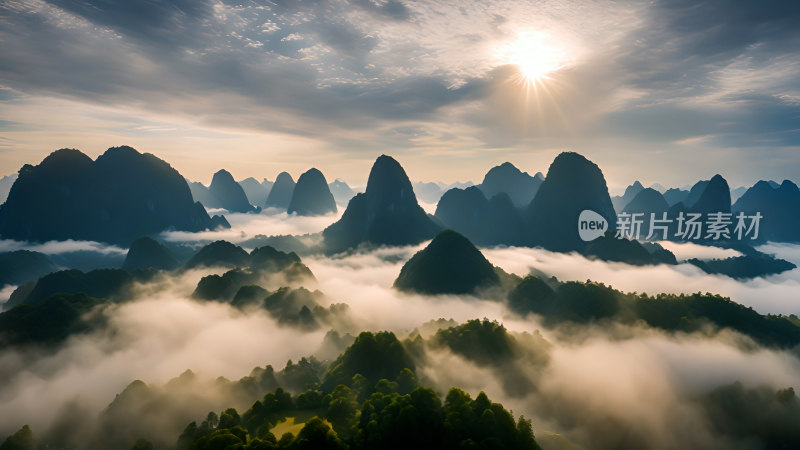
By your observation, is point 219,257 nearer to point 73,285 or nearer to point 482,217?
point 73,285

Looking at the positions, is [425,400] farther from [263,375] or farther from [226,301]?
[226,301]

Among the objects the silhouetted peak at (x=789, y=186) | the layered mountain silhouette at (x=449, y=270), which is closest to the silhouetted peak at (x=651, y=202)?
the silhouetted peak at (x=789, y=186)

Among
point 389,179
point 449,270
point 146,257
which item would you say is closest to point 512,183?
point 389,179

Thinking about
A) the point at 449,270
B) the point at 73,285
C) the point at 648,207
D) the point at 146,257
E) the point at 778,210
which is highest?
the point at 778,210

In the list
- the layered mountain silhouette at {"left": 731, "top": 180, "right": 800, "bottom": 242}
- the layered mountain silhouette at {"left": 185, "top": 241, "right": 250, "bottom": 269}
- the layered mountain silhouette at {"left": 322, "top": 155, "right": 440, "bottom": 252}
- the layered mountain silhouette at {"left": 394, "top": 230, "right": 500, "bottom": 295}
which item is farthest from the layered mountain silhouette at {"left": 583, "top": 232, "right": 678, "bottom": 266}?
the layered mountain silhouette at {"left": 731, "top": 180, "right": 800, "bottom": 242}

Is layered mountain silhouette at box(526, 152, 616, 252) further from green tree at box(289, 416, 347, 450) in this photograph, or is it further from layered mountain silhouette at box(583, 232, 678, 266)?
green tree at box(289, 416, 347, 450)

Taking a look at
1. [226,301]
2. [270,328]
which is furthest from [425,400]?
[226,301]

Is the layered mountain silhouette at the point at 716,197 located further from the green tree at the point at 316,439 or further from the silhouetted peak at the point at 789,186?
the green tree at the point at 316,439
